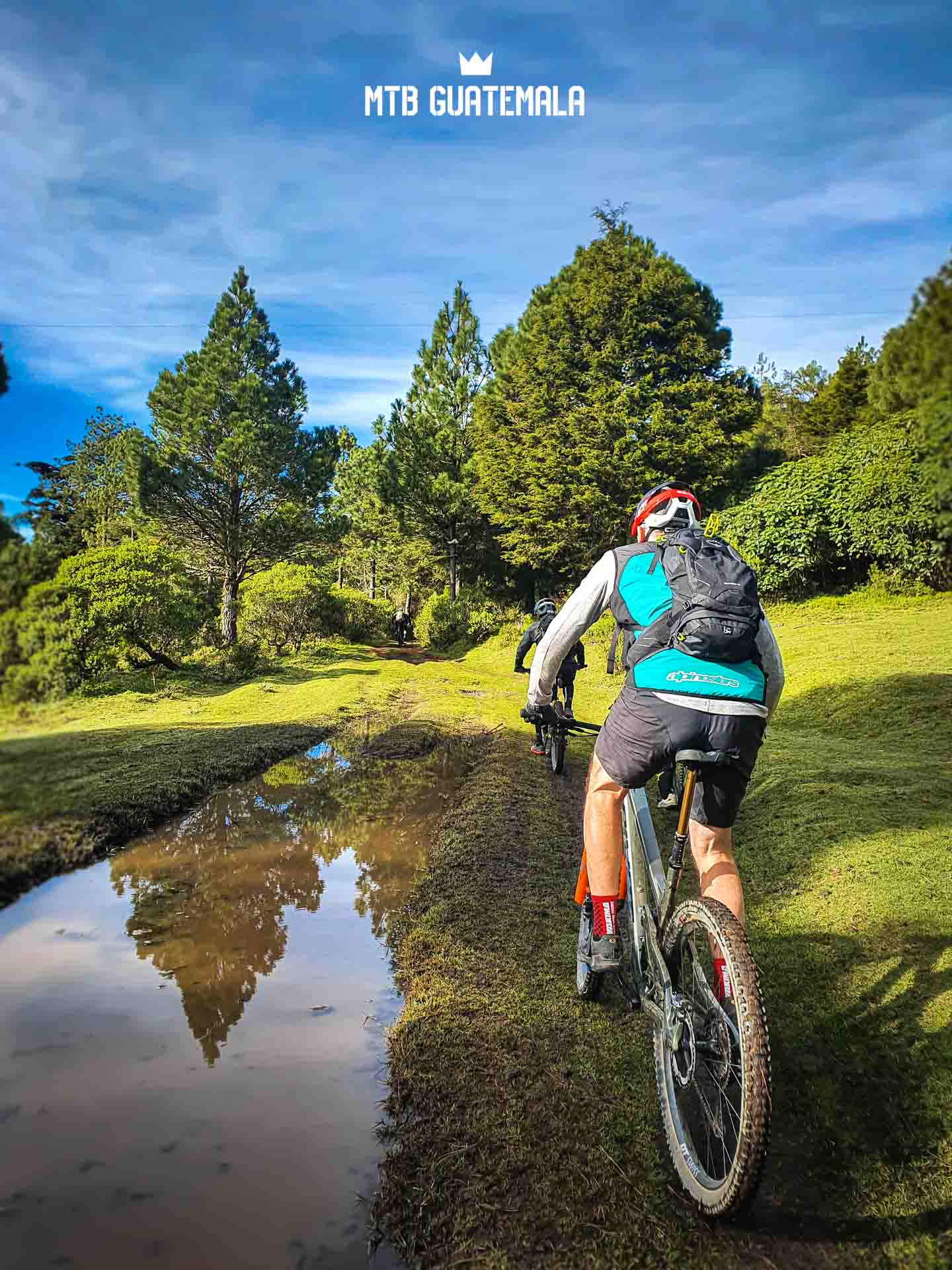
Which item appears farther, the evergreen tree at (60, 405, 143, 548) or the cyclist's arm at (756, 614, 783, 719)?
the cyclist's arm at (756, 614, 783, 719)

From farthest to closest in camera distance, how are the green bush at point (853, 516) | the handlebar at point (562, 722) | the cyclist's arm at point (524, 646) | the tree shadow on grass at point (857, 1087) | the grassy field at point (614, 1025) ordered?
the cyclist's arm at point (524, 646) < the handlebar at point (562, 722) < the tree shadow on grass at point (857, 1087) < the grassy field at point (614, 1025) < the green bush at point (853, 516)

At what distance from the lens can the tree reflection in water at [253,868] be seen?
3.49 m

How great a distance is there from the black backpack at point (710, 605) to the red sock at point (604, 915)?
1.03 m

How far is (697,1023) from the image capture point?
6.99ft

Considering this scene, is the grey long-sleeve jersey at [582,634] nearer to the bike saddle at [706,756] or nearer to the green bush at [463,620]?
the bike saddle at [706,756]

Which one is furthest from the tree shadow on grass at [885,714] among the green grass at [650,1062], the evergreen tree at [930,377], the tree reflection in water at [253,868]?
the evergreen tree at [930,377]

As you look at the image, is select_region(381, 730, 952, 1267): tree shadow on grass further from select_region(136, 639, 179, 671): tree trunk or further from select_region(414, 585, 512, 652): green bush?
select_region(414, 585, 512, 652): green bush

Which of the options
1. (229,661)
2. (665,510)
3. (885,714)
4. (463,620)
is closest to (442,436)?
(463,620)

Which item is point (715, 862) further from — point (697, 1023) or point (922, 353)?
point (922, 353)

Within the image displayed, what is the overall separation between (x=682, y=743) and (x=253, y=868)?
362cm

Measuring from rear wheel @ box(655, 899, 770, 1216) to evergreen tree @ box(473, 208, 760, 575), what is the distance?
14.8 metres

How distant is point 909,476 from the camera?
64.3 inches

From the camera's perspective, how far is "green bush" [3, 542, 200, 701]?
1387mm

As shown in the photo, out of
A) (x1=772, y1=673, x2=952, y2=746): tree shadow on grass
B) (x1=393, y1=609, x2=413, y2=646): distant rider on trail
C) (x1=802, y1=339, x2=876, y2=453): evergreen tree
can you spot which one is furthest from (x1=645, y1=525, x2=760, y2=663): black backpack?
(x1=393, y1=609, x2=413, y2=646): distant rider on trail
